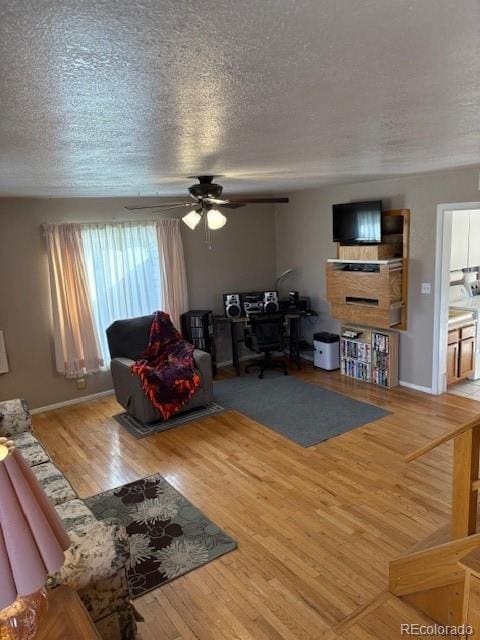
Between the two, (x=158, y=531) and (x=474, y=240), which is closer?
(x=158, y=531)

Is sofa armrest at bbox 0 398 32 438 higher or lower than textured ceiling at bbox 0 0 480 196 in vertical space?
lower

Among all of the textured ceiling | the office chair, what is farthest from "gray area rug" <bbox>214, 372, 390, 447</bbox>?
the textured ceiling

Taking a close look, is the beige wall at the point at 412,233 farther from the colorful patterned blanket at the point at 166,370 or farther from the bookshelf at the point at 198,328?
the colorful patterned blanket at the point at 166,370

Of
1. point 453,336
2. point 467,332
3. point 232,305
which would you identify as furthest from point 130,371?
point 467,332

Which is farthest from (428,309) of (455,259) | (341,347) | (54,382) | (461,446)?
(54,382)

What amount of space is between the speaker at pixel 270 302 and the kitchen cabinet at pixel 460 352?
2219 mm

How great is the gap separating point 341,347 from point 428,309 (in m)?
1.30

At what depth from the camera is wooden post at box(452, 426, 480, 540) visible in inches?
84.0

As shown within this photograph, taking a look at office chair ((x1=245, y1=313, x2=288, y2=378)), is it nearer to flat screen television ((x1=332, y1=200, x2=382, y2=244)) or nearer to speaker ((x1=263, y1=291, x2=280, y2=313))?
speaker ((x1=263, y1=291, x2=280, y2=313))

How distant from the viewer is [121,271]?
5535 millimetres

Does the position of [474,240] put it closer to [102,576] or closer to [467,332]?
[467,332]

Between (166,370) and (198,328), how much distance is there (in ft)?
3.97

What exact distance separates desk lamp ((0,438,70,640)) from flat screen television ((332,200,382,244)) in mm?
4551

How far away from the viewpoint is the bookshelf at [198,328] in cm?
580
